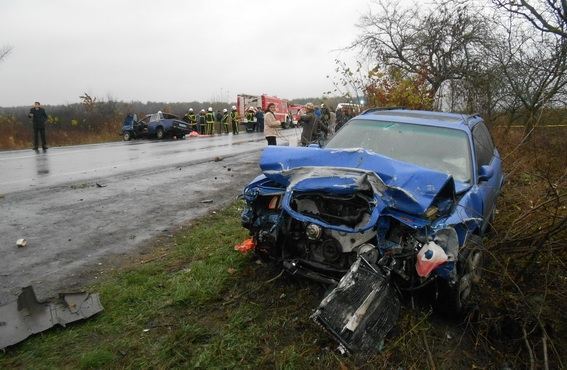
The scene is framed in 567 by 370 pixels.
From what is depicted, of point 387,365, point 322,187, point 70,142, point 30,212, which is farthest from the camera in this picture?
point 70,142

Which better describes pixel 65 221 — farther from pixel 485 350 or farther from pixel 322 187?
pixel 485 350

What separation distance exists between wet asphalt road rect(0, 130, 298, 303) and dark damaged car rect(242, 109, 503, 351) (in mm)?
2139

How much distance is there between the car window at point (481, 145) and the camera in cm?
484

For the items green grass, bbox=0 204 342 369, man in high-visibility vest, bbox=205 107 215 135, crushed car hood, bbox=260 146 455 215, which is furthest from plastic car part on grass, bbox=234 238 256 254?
man in high-visibility vest, bbox=205 107 215 135

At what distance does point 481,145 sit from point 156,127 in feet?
73.9

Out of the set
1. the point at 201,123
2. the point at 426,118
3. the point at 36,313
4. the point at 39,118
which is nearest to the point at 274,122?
the point at 426,118

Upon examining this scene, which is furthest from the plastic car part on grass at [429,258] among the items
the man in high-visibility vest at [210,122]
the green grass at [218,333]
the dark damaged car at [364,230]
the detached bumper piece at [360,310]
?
the man in high-visibility vest at [210,122]

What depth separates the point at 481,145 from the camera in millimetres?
5102

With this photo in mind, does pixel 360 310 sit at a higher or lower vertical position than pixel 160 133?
lower

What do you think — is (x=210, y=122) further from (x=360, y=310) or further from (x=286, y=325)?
(x=360, y=310)

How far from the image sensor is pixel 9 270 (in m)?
4.27

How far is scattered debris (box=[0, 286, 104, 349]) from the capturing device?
308 centimetres

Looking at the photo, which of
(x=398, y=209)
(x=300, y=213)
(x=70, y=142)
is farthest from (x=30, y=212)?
(x=70, y=142)

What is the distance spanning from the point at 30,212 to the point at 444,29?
1459 cm
